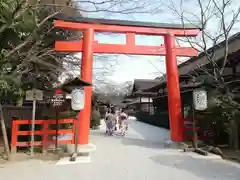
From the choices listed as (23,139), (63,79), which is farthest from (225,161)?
(63,79)

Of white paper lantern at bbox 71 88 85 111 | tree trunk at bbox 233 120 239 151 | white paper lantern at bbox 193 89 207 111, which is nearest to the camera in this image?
white paper lantern at bbox 71 88 85 111

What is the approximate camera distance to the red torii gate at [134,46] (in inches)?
406

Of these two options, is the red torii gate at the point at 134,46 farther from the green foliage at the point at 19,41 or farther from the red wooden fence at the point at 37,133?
the red wooden fence at the point at 37,133

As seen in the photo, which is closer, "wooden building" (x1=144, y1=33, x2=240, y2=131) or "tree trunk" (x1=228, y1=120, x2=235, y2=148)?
"tree trunk" (x1=228, y1=120, x2=235, y2=148)

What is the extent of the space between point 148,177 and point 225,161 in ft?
10.3

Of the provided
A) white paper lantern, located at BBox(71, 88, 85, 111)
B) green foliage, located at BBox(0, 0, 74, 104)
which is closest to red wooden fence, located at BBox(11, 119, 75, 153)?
white paper lantern, located at BBox(71, 88, 85, 111)

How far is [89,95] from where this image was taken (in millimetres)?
10297

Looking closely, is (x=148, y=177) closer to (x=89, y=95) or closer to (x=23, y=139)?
(x=89, y=95)

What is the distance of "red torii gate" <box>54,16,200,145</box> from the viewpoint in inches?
406

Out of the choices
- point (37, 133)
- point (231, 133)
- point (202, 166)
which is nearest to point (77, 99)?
point (37, 133)

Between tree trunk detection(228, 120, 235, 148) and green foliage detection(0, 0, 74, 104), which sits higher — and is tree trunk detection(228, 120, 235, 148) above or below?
below

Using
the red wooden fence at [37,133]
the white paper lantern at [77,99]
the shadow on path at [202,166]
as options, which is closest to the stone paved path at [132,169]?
the shadow on path at [202,166]

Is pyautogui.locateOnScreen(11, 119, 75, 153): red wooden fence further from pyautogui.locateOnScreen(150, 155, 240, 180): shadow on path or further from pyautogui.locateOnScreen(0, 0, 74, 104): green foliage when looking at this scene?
pyautogui.locateOnScreen(150, 155, 240, 180): shadow on path

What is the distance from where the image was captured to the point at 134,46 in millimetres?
10961
